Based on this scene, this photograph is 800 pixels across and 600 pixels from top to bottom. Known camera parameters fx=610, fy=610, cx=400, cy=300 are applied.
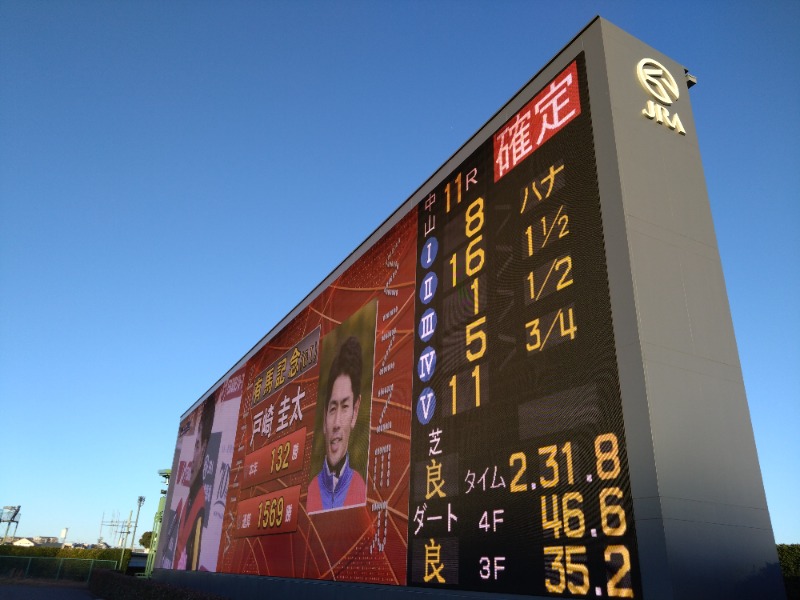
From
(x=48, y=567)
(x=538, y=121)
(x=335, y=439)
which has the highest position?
(x=538, y=121)

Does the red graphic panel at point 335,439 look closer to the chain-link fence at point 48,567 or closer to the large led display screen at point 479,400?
the large led display screen at point 479,400

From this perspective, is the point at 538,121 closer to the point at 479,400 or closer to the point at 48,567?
the point at 479,400

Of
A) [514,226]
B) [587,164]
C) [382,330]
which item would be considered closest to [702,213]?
[587,164]

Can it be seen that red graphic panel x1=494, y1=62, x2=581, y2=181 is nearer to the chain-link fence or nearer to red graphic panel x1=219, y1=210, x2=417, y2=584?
red graphic panel x1=219, y1=210, x2=417, y2=584

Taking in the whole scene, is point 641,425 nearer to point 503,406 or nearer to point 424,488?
point 503,406

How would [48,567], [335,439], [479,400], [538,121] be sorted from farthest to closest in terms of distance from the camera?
[48,567] < [335,439] < [538,121] < [479,400]

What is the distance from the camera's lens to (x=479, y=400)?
8250 millimetres

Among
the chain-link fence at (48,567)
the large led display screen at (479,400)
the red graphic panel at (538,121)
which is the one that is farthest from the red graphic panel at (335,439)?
the chain-link fence at (48,567)

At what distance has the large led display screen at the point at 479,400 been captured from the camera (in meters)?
6.41

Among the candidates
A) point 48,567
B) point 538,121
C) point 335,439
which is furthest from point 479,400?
point 48,567

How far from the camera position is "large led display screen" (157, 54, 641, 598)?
6410 mm

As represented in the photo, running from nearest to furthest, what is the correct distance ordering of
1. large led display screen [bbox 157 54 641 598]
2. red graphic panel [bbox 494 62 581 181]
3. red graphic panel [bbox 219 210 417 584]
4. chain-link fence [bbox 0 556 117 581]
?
large led display screen [bbox 157 54 641 598] → red graphic panel [bbox 494 62 581 181] → red graphic panel [bbox 219 210 417 584] → chain-link fence [bbox 0 556 117 581]

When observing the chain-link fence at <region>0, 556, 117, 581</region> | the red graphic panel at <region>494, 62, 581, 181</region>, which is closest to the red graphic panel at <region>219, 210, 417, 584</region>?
the red graphic panel at <region>494, 62, 581, 181</region>

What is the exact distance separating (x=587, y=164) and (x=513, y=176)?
1509 millimetres
